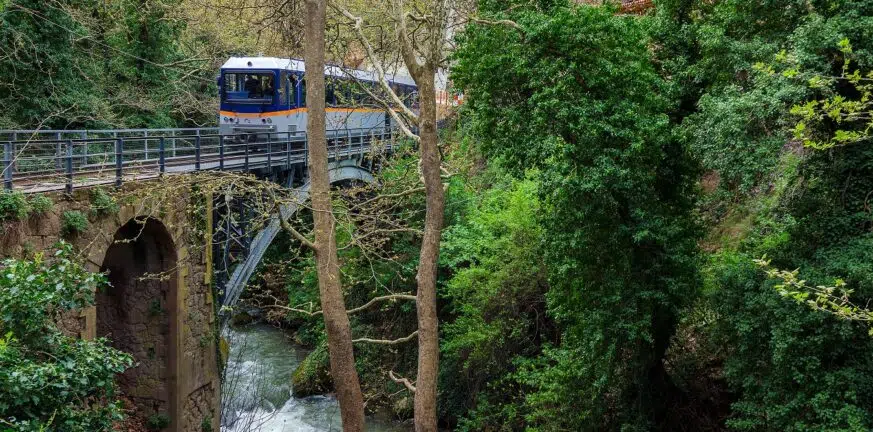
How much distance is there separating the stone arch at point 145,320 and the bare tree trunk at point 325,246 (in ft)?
17.5

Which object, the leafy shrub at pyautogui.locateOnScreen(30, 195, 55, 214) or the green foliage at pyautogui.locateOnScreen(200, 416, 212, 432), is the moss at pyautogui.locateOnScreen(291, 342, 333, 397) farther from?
the leafy shrub at pyautogui.locateOnScreen(30, 195, 55, 214)

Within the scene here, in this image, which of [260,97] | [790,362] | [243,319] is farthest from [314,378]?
[790,362]

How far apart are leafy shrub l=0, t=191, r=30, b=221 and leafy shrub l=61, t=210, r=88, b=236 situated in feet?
2.71

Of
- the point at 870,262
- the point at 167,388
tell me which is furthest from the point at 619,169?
the point at 167,388

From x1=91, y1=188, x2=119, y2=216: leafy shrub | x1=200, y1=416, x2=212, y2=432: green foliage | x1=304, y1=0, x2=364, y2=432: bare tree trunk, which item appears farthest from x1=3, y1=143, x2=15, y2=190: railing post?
x1=200, y1=416, x2=212, y2=432: green foliage

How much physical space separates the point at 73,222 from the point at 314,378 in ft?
31.3

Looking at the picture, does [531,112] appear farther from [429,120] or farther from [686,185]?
[686,185]

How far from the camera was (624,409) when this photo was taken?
12125 millimetres

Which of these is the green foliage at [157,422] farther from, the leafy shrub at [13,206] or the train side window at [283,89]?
the train side window at [283,89]

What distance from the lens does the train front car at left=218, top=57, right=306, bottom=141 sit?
2150 centimetres

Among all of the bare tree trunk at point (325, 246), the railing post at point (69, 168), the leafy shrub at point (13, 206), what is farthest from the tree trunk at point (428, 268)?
the leafy shrub at point (13, 206)

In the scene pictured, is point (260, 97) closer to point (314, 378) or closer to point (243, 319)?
point (243, 319)

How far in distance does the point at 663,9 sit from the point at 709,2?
2.23 feet

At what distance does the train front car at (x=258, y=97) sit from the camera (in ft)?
70.5
